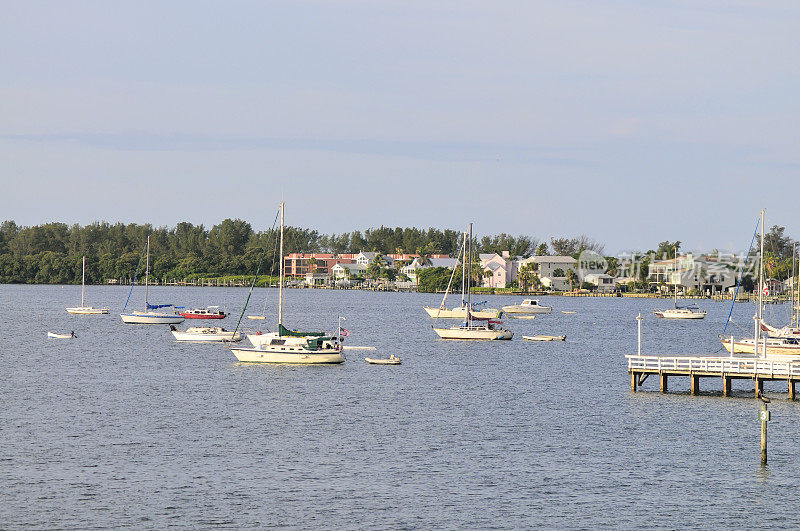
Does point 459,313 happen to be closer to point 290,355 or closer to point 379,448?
point 290,355

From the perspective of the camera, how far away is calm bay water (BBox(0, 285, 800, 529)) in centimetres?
3800

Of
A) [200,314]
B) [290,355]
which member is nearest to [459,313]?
[200,314]

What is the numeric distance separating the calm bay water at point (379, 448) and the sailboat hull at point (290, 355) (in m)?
1.03

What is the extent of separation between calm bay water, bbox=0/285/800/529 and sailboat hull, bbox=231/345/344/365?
1.03 metres

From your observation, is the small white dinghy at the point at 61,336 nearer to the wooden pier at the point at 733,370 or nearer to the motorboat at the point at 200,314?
the motorboat at the point at 200,314

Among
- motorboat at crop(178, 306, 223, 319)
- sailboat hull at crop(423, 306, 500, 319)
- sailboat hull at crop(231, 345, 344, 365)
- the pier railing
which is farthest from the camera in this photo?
sailboat hull at crop(423, 306, 500, 319)

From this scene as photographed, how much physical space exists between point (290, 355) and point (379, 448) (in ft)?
101

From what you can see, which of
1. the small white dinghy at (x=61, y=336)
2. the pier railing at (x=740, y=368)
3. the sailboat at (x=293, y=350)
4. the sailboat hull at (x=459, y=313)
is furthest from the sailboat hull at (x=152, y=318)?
the pier railing at (x=740, y=368)

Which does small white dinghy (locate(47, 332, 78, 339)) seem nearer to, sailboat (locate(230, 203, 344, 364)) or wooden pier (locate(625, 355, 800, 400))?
sailboat (locate(230, 203, 344, 364))

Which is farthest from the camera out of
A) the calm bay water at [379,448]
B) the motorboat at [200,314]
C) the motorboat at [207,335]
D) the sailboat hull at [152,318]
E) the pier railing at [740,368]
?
the motorboat at [200,314]

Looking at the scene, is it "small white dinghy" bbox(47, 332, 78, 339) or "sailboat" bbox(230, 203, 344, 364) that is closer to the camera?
"sailboat" bbox(230, 203, 344, 364)

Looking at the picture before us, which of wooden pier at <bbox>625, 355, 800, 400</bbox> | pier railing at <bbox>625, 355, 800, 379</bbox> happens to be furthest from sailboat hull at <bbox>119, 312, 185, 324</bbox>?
pier railing at <bbox>625, 355, 800, 379</bbox>

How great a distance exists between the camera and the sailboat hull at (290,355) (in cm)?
7894

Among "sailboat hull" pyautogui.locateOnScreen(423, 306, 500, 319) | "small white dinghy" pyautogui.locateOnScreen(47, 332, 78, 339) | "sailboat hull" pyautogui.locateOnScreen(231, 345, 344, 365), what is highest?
"sailboat hull" pyautogui.locateOnScreen(423, 306, 500, 319)
